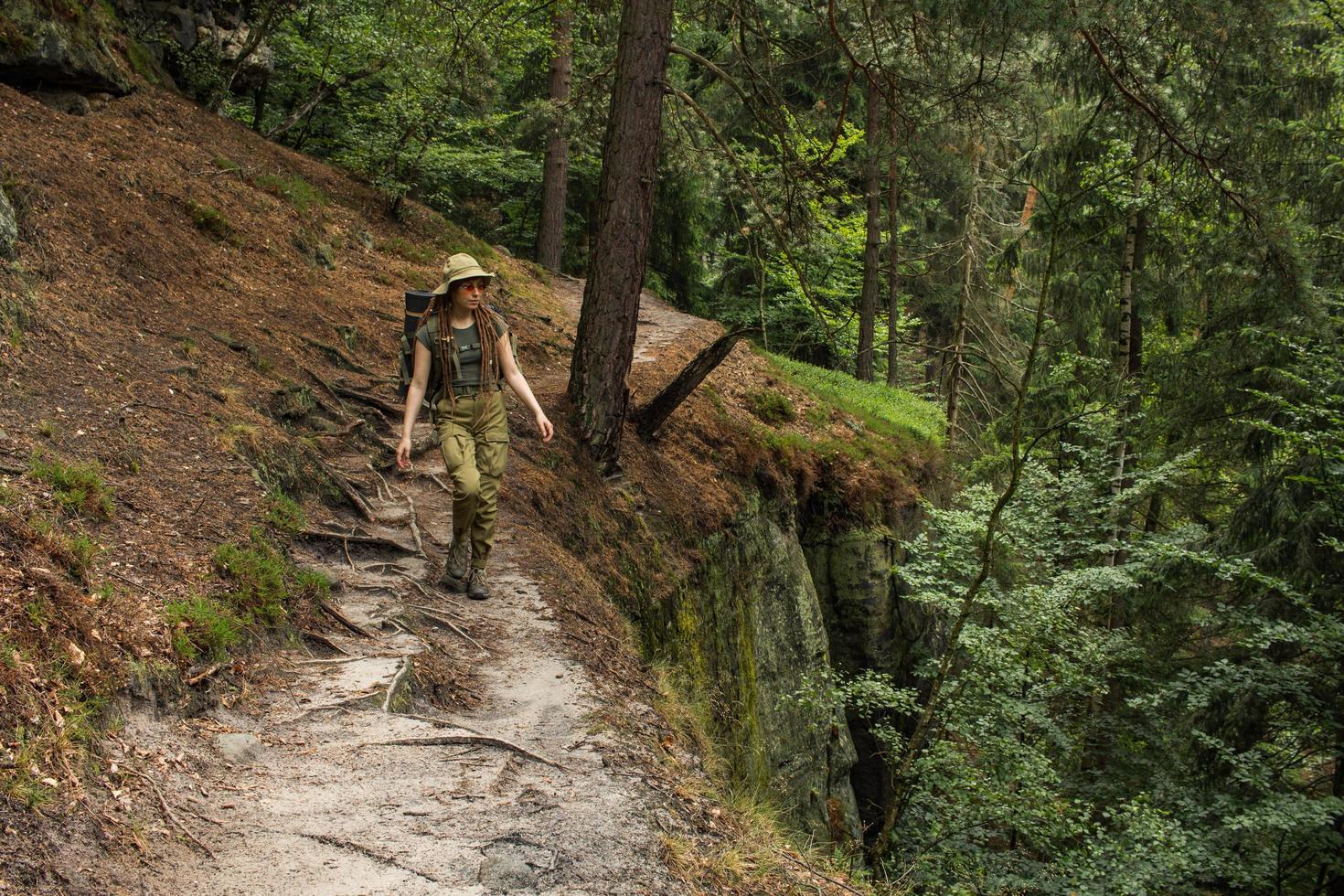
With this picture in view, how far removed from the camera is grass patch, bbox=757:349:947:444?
16.2 metres

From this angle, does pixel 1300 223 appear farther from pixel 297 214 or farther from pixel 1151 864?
pixel 297 214

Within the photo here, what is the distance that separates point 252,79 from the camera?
14531mm

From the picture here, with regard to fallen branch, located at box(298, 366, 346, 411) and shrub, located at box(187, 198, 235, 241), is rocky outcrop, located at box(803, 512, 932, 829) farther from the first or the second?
shrub, located at box(187, 198, 235, 241)

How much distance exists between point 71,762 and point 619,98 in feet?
23.8

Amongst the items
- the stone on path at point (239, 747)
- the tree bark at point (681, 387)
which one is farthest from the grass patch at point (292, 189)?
the stone on path at point (239, 747)

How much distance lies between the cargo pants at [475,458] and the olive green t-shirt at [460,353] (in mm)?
103

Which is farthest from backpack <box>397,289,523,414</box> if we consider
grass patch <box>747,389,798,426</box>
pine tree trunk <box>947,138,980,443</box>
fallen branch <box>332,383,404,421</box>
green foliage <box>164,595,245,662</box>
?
pine tree trunk <box>947,138,980,443</box>

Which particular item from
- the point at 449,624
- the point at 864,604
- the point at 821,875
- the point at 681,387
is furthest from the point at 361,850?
the point at 864,604

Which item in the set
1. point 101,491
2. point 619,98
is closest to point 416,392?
point 101,491

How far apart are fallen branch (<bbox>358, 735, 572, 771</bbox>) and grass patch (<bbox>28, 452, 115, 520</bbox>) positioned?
77.8 inches

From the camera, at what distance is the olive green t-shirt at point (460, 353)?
6.34m

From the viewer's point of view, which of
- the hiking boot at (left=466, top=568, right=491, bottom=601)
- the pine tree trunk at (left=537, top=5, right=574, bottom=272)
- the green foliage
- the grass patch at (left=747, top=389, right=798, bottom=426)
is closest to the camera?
the green foliage

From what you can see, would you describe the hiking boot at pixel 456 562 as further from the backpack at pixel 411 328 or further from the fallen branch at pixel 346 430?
the fallen branch at pixel 346 430

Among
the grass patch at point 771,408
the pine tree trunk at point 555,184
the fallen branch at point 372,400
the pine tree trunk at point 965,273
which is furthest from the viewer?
the pine tree trunk at point 965,273
